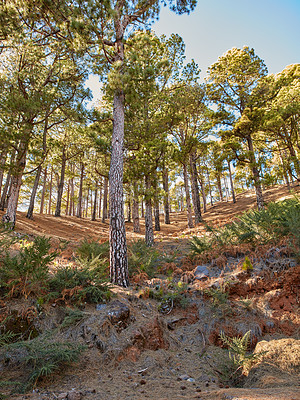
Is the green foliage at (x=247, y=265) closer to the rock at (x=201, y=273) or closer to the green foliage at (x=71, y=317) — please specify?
the rock at (x=201, y=273)

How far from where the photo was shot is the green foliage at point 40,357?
2.72 meters

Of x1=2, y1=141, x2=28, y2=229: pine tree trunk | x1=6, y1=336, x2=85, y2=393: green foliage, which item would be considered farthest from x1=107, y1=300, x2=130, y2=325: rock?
x1=2, y1=141, x2=28, y2=229: pine tree trunk

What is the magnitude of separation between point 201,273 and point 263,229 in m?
2.57

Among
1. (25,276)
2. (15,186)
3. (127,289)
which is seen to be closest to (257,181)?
(127,289)

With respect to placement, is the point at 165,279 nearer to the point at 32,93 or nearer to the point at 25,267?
the point at 25,267

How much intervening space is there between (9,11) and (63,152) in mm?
12679

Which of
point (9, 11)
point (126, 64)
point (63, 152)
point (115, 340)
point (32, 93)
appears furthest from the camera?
point (63, 152)

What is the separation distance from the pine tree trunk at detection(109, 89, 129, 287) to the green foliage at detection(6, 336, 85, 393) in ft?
8.77

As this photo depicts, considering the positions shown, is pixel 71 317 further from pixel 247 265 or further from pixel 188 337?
pixel 247 265

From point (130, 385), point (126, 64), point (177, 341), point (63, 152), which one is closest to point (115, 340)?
point (130, 385)

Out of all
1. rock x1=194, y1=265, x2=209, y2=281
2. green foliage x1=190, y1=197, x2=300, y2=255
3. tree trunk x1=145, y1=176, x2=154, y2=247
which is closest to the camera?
green foliage x1=190, y1=197, x2=300, y2=255

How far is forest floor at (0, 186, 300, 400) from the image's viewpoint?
267 cm

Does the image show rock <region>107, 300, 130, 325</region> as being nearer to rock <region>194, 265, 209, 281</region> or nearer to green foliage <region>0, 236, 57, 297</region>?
green foliage <region>0, 236, 57, 297</region>

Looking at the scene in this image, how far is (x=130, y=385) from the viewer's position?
293 cm
